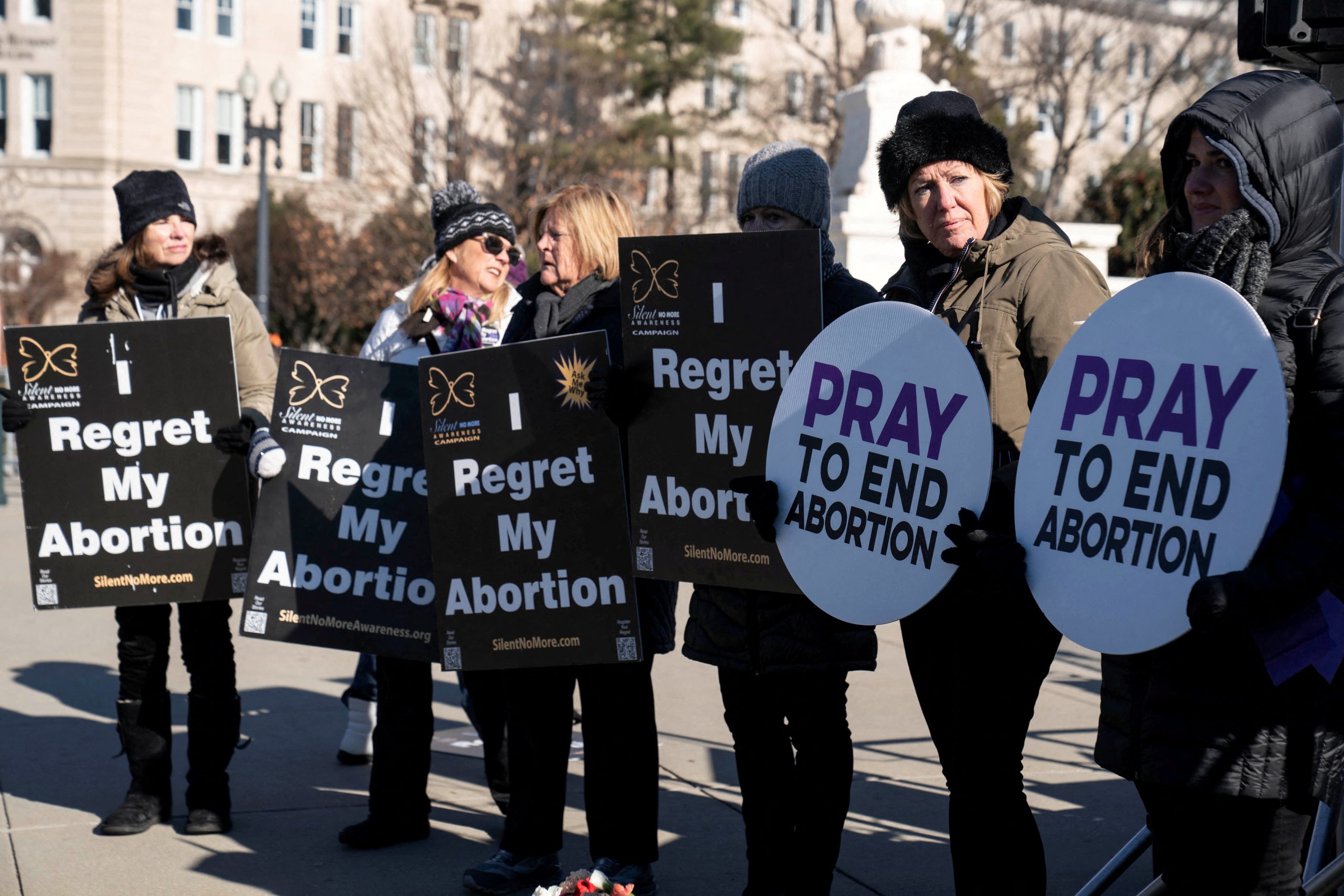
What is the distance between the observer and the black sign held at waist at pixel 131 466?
15.1ft

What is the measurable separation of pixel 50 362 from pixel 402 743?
5.55 ft

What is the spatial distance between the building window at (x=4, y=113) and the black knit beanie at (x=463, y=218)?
43554 millimetres

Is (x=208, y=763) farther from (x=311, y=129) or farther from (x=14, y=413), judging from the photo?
(x=311, y=129)

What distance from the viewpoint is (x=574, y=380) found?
3.93 meters

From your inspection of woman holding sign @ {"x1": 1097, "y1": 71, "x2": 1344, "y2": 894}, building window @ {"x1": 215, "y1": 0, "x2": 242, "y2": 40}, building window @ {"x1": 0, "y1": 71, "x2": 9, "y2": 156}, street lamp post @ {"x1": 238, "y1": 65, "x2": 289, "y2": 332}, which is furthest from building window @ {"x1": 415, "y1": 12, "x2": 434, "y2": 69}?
woman holding sign @ {"x1": 1097, "y1": 71, "x2": 1344, "y2": 894}

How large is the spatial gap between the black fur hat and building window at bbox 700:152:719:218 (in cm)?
2937

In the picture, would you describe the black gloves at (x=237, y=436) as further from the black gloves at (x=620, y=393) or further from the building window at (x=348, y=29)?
the building window at (x=348, y=29)

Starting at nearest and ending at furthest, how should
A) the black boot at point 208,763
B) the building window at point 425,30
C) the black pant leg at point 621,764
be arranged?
the black pant leg at point 621,764 → the black boot at point 208,763 → the building window at point 425,30

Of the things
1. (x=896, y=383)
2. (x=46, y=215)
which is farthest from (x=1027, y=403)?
(x=46, y=215)

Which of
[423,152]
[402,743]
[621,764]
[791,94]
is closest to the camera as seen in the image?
[621,764]

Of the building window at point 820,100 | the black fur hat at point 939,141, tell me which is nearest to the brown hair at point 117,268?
the black fur hat at point 939,141

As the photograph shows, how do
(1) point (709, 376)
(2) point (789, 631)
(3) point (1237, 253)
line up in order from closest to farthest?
(3) point (1237, 253) → (2) point (789, 631) → (1) point (709, 376)

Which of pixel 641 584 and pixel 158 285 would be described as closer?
pixel 641 584

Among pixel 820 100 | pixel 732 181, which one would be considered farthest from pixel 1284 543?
pixel 732 181
